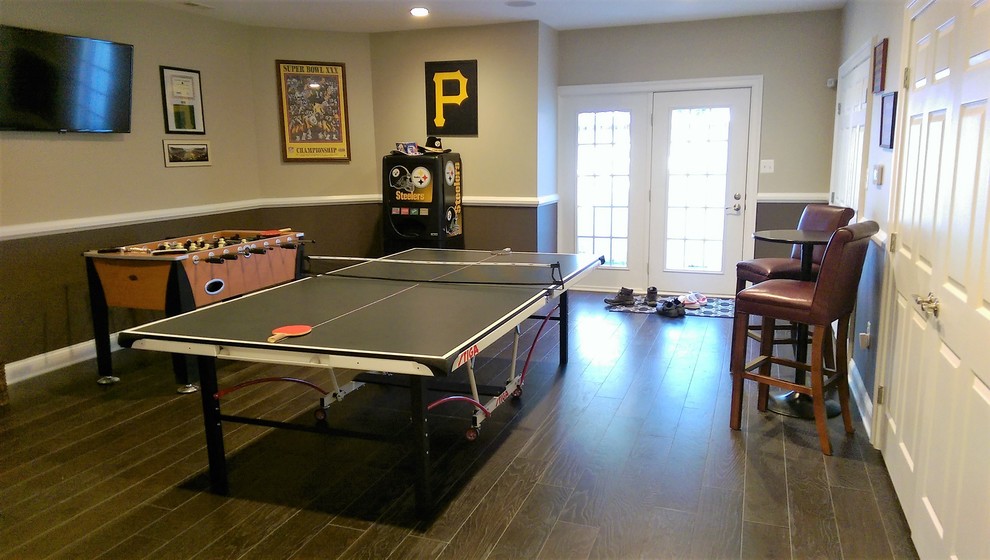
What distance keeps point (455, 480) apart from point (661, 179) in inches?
167

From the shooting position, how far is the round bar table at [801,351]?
3363mm

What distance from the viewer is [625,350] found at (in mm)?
4551

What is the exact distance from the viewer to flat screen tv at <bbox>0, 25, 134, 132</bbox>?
12.7ft

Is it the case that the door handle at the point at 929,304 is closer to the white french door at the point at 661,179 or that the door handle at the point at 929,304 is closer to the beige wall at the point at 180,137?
the white french door at the point at 661,179

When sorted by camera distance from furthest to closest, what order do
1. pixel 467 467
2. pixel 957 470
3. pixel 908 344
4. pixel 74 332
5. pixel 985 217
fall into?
1. pixel 74 332
2. pixel 467 467
3. pixel 908 344
4. pixel 957 470
5. pixel 985 217

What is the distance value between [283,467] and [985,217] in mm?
2724

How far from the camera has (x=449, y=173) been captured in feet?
19.0

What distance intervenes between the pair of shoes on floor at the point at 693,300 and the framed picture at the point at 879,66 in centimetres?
248

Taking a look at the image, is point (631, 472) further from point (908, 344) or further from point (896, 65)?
point (896, 65)

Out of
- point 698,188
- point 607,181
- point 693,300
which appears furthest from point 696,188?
point 693,300

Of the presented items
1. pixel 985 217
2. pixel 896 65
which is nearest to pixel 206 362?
pixel 985 217

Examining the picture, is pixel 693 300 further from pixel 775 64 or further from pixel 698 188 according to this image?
pixel 775 64

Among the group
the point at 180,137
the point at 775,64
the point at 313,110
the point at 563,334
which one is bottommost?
the point at 563,334

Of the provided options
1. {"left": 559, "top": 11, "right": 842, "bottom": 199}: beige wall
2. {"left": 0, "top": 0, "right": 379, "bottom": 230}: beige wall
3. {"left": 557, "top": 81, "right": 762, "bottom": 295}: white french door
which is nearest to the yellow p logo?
{"left": 0, "top": 0, "right": 379, "bottom": 230}: beige wall
